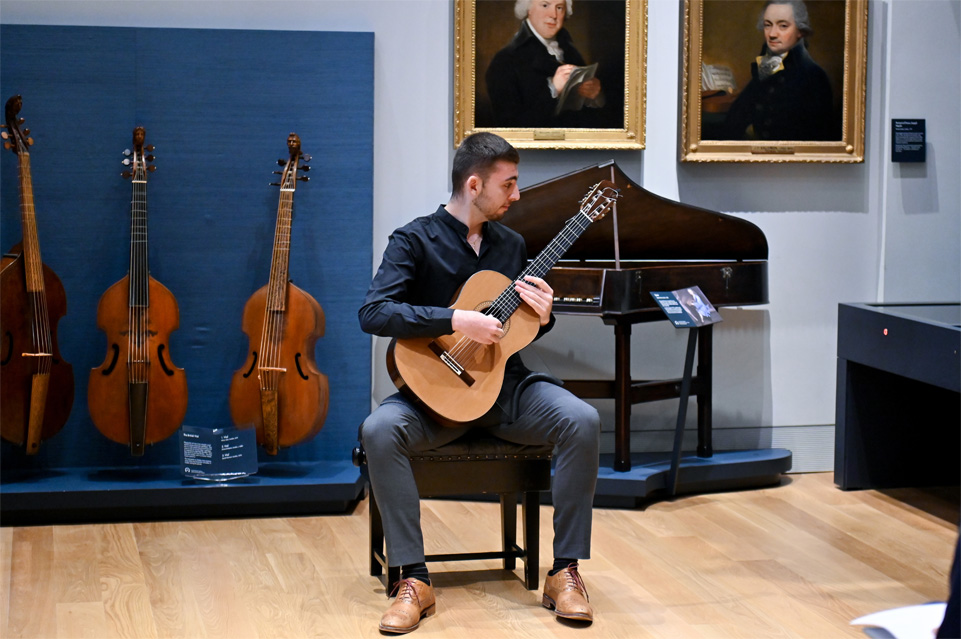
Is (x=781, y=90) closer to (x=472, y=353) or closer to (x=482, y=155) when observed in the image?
(x=482, y=155)

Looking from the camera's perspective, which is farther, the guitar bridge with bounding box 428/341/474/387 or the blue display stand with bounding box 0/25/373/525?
the blue display stand with bounding box 0/25/373/525

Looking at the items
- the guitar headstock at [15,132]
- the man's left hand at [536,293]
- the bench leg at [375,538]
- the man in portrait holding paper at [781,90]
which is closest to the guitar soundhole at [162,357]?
the guitar headstock at [15,132]

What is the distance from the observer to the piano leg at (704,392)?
15.0ft

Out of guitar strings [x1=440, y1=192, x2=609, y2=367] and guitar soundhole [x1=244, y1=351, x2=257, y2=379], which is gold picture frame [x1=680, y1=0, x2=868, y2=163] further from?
guitar soundhole [x1=244, y1=351, x2=257, y2=379]

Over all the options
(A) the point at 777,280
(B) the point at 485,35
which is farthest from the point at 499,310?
(A) the point at 777,280

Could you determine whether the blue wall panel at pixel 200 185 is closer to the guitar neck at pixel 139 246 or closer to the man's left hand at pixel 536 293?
the guitar neck at pixel 139 246

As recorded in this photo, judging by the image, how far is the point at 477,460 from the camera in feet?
10.3

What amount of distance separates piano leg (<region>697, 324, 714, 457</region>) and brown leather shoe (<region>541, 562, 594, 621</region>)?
64.9 inches

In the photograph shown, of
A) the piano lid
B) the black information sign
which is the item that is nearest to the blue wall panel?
the piano lid

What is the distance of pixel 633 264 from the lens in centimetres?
448

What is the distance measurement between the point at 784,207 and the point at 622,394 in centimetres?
128

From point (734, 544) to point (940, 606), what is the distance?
7.62ft

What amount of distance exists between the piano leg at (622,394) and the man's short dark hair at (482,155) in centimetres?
123

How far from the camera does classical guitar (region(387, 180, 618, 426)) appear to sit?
3.07 meters
